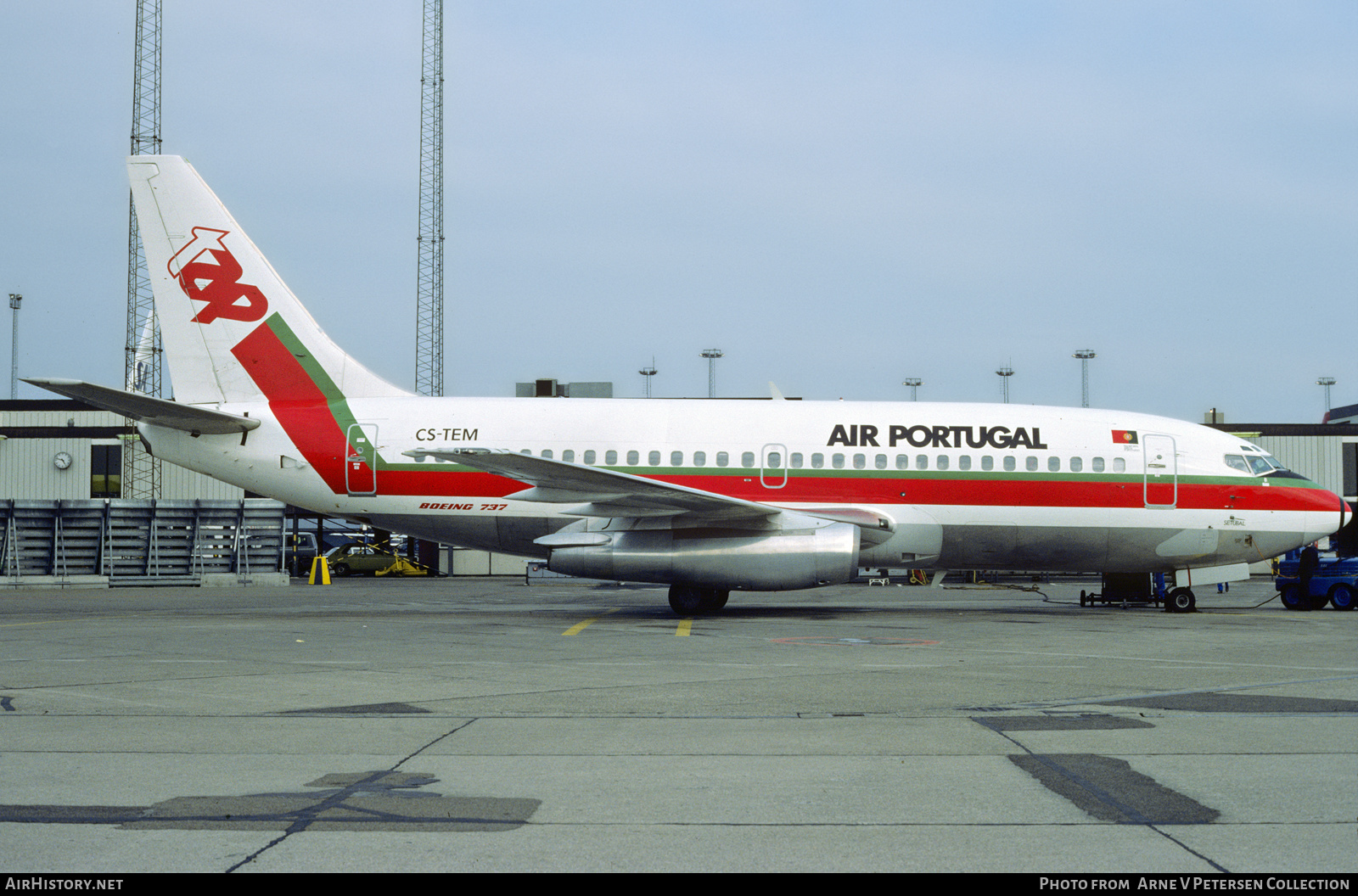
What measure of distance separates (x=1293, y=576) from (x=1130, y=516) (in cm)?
700

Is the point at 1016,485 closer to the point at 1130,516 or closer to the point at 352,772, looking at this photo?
the point at 1130,516

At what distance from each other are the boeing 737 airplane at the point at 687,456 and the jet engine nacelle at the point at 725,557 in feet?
1.96

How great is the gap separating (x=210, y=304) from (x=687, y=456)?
9307 millimetres

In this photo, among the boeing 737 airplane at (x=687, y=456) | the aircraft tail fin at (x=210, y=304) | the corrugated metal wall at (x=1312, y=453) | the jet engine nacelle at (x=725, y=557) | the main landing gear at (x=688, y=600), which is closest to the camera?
the jet engine nacelle at (x=725, y=557)

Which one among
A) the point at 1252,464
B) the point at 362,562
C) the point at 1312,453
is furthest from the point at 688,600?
the point at 1312,453

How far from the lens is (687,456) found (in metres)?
20.5

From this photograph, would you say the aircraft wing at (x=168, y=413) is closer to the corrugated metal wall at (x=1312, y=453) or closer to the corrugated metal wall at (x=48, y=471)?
the corrugated metal wall at (x=48, y=471)

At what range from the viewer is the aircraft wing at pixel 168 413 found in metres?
18.1

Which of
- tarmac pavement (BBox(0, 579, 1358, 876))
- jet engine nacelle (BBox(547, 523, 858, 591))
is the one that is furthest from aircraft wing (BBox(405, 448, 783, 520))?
tarmac pavement (BBox(0, 579, 1358, 876))

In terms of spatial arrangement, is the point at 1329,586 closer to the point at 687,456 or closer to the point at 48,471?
the point at 687,456

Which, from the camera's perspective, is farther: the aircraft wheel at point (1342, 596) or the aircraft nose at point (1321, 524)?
the aircraft wheel at point (1342, 596)

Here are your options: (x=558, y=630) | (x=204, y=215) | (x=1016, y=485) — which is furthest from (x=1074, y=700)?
(x=204, y=215)

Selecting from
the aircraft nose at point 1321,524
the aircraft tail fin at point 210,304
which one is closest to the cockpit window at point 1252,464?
the aircraft nose at point 1321,524

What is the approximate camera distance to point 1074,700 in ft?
30.8
